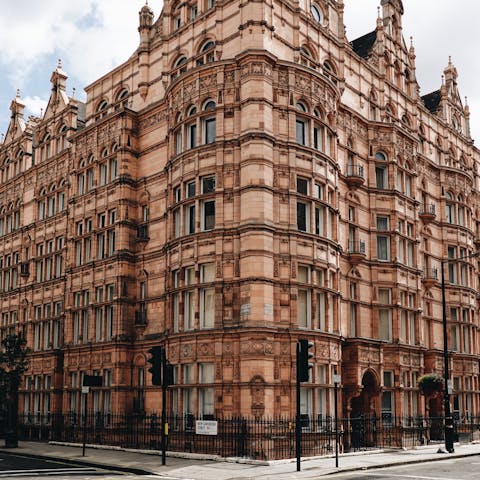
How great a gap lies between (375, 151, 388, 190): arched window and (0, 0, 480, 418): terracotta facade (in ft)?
0.42

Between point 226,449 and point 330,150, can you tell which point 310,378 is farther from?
point 330,150

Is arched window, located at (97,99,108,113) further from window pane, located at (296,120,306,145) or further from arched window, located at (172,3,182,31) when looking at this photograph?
window pane, located at (296,120,306,145)

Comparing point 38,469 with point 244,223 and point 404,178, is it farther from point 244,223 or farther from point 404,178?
point 404,178

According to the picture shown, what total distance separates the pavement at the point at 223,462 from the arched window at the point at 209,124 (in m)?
14.8

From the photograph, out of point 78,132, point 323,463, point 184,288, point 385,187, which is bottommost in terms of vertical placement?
point 323,463

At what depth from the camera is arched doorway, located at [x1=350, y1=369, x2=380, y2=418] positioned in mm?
35906

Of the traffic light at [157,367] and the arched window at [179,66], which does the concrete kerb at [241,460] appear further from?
the arched window at [179,66]

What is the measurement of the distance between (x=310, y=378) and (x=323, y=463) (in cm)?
460

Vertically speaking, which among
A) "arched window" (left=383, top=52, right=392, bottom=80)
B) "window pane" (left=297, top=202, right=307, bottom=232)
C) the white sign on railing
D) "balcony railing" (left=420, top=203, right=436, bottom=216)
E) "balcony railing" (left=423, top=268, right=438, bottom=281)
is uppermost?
"arched window" (left=383, top=52, right=392, bottom=80)

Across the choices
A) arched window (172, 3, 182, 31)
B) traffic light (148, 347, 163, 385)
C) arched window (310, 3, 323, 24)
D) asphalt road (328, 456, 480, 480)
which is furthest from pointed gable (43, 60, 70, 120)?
asphalt road (328, 456, 480, 480)

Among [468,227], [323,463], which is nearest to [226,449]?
[323,463]

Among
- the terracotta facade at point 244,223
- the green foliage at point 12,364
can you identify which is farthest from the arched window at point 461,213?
the green foliage at point 12,364

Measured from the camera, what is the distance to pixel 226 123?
32656 mm

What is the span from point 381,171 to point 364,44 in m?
9.60
